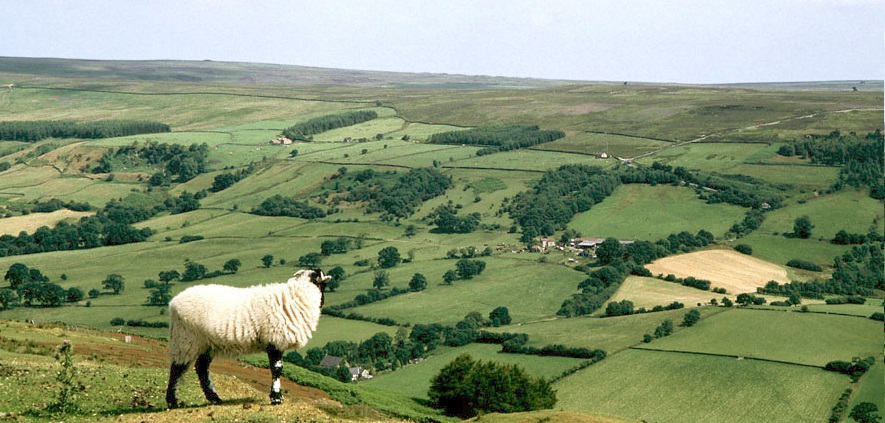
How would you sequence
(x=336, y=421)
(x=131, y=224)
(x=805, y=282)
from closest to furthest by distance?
(x=336, y=421) < (x=805, y=282) < (x=131, y=224)

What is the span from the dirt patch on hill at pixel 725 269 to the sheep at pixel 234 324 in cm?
10767

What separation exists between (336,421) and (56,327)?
29149mm

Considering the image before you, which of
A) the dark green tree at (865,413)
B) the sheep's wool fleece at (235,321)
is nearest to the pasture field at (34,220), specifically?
the dark green tree at (865,413)

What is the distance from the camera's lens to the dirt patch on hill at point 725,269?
130m

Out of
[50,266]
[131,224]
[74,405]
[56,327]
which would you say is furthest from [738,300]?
[131,224]

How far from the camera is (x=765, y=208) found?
16700cm

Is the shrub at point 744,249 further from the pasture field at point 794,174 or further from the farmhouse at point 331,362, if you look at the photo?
the farmhouse at point 331,362

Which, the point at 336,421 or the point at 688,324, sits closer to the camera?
the point at 336,421

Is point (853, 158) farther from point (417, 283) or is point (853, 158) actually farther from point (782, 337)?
point (417, 283)

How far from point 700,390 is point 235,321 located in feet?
213

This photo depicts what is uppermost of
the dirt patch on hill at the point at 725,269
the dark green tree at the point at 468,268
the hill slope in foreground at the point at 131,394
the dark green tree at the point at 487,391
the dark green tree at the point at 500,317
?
the hill slope in foreground at the point at 131,394

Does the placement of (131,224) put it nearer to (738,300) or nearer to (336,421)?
(738,300)

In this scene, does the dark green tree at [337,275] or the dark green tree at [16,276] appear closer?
the dark green tree at [16,276]

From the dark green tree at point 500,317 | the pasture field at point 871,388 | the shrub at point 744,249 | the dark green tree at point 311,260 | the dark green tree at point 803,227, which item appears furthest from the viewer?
the dark green tree at point 803,227
